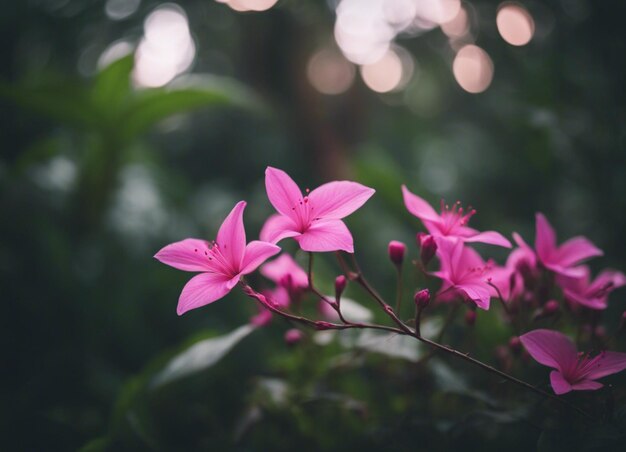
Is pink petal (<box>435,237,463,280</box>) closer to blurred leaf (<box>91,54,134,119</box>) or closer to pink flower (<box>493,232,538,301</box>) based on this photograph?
pink flower (<box>493,232,538,301</box>)

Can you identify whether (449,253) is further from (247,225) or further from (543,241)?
(247,225)

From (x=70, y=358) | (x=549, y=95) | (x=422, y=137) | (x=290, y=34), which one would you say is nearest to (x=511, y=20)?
(x=549, y=95)

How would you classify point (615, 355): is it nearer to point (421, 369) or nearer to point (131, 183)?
point (421, 369)

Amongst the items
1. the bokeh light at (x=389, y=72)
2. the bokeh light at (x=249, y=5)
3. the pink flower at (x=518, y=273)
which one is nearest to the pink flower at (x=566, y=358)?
the pink flower at (x=518, y=273)

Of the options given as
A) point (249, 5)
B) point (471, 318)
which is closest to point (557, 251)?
point (471, 318)

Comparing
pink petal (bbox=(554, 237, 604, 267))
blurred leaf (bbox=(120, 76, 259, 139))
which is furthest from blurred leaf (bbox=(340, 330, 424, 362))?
blurred leaf (bbox=(120, 76, 259, 139))
